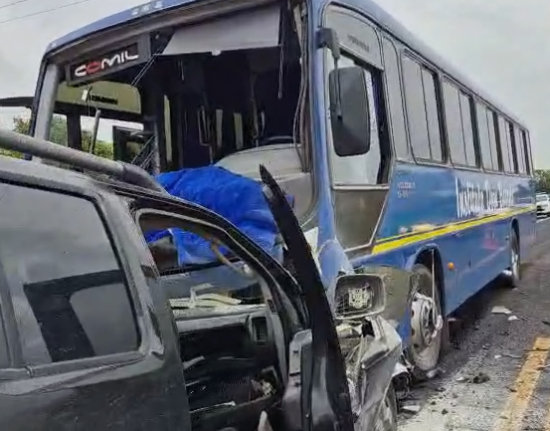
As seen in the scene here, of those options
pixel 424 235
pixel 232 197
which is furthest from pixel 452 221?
pixel 232 197

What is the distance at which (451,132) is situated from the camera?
26.1ft

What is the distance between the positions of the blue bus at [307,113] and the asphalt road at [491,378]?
1.10ft

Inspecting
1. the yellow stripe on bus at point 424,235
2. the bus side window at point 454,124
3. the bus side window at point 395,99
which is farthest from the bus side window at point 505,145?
the bus side window at point 395,99

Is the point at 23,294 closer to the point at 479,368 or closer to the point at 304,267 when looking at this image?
the point at 304,267

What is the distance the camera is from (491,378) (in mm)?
6664

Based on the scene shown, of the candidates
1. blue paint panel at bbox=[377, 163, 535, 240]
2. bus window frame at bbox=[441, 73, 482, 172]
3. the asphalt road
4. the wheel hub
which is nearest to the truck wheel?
→ the asphalt road

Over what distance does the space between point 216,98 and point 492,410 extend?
316cm

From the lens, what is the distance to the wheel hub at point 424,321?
6.38m

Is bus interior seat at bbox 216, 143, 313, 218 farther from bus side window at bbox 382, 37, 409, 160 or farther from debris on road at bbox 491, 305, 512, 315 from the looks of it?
debris on road at bbox 491, 305, 512, 315

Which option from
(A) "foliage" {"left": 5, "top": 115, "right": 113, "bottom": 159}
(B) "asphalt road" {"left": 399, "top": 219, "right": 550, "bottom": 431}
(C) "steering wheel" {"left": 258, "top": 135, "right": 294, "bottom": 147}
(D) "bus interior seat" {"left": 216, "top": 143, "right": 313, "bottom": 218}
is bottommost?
(B) "asphalt road" {"left": 399, "top": 219, "right": 550, "bottom": 431}

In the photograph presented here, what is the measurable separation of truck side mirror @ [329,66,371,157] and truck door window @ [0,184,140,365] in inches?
109

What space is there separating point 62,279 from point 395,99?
4.64m

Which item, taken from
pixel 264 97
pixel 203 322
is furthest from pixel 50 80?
pixel 203 322

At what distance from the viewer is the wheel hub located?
20.9 ft
